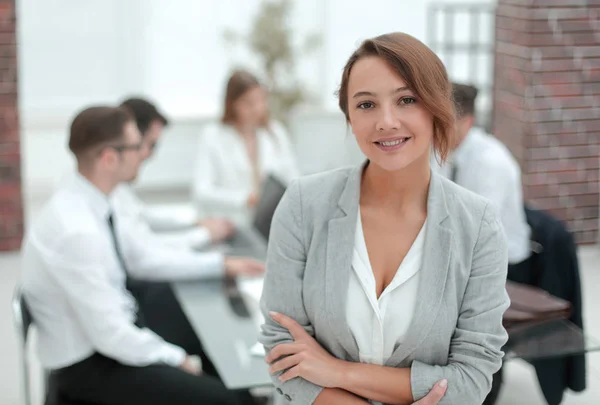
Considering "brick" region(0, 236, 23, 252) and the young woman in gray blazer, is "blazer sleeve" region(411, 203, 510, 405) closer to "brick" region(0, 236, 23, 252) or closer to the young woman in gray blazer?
the young woman in gray blazer

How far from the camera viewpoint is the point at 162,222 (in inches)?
156

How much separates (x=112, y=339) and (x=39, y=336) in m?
0.23

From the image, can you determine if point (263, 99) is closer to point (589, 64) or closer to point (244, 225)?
point (244, 225)

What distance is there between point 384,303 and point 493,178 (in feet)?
6.23

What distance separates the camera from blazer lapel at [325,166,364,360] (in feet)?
5.43

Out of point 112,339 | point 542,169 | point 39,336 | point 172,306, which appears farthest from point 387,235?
point 542,169

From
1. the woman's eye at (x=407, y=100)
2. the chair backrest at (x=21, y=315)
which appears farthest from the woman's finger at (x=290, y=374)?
the chair backrest at (x=21, y=315)

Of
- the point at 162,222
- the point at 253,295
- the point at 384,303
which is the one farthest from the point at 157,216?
the point at 384,303

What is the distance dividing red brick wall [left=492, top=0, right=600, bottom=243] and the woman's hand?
156 inches

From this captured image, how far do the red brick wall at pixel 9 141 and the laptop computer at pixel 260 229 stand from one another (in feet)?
7.59

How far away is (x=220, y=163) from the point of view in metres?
4.55

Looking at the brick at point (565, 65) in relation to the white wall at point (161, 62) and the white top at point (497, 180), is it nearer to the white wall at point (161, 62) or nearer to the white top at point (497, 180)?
the white top at point (497, 180)

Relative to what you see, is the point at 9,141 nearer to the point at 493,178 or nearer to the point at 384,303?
the point at 493,178

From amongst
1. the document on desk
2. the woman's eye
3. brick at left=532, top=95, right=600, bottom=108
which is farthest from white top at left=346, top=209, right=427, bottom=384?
brick at left=532, top=95, right=600, bottom=108
